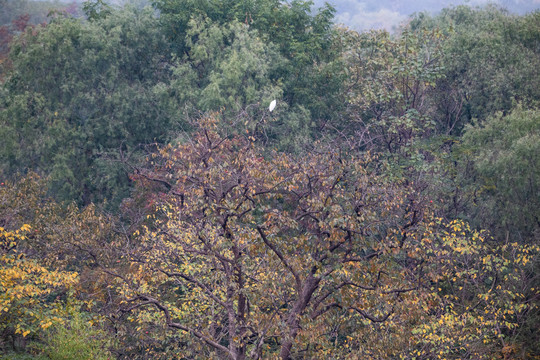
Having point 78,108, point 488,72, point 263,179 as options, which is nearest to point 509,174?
point 488,72

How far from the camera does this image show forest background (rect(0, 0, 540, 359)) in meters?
13.2

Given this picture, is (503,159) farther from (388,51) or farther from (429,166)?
(388,51)

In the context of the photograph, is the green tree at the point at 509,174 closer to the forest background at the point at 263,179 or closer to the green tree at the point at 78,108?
the forest background at the point at 263,179

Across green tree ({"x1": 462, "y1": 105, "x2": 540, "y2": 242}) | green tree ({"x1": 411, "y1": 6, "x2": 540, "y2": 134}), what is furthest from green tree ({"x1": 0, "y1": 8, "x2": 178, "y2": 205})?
green tree ({"x1": 462, "y1": 105, "x2": 540, "y2": 242})

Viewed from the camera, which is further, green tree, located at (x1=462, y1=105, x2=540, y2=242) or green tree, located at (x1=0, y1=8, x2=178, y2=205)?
green tree, located at (x1=0, y1=8, x2=178, y2=205)

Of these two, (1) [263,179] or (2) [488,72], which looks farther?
(2) [488,72]

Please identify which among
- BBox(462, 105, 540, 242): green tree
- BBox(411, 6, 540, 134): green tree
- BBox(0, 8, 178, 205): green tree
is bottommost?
BBox(0, 8, 178, 205): green tree

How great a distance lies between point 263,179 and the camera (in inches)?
512

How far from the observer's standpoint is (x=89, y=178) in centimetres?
3098

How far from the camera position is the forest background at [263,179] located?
519 inches

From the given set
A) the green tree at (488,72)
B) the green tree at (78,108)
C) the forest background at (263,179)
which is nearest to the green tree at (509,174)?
the forest background at (263,179)

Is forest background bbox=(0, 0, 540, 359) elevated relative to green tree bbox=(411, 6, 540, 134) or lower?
lower

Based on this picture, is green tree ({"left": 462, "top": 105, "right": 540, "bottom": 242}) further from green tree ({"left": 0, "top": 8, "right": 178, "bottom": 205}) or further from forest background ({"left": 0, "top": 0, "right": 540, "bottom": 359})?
green tree ({"left": 0, "top": 8, "right": 178, "bottom": 205})

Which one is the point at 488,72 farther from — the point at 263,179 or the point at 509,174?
the point at 263,179
